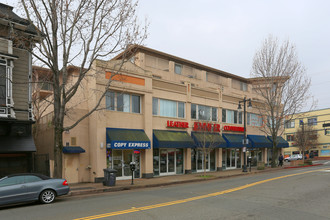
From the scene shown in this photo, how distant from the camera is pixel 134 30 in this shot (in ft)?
47.3

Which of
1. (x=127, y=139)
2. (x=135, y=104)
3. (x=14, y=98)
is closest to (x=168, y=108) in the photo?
(x=135, y=104)

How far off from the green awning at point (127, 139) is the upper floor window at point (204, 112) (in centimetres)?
643

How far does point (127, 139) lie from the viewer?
62.0ft

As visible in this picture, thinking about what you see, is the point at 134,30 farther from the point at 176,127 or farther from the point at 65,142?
the point at 176,127

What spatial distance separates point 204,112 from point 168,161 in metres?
6.33

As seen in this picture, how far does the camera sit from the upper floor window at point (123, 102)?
19359 millimetres

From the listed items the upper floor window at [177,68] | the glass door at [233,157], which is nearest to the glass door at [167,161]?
the glass door at [233,157]

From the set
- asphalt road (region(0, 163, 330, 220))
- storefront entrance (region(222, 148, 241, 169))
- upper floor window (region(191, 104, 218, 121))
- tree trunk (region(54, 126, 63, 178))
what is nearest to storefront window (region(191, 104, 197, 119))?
upper floor window (region(191, 104, 218, 121))

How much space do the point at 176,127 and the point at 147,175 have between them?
4971 mm

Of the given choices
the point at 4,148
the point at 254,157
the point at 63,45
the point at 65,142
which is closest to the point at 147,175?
the point at 65,142

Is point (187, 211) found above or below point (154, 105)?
below

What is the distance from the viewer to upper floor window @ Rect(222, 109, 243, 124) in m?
28.2

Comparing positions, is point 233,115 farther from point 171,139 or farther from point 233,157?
point 171,139

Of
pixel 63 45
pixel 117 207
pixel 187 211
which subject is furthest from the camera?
pixel 63 45
